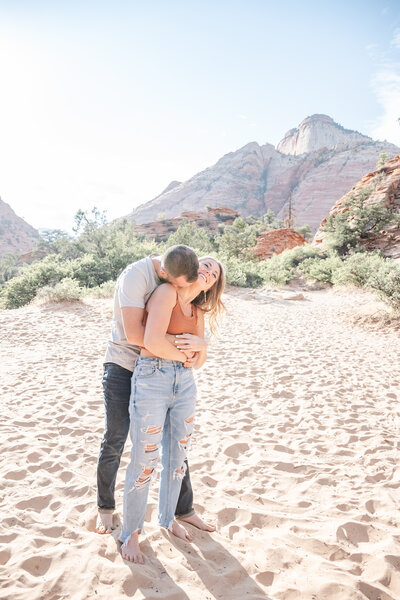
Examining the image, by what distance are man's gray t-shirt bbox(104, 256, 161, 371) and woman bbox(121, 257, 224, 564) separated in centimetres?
8

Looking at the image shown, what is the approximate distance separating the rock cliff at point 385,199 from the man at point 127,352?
2048 centimetres

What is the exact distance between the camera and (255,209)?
7975 centimetres

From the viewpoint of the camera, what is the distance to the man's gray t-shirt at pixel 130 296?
1.64 metres

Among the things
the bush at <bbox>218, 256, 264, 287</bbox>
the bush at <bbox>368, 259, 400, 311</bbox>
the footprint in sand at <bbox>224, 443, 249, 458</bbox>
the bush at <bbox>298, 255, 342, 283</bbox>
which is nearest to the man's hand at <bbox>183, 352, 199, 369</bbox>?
the footprint in sand at <bbox>224, 443, 249, 458</bbox>

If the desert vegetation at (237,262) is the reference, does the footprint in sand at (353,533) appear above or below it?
below

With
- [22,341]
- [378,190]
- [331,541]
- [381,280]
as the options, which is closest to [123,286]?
[331,541]

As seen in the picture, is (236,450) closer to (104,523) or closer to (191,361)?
(104,523)

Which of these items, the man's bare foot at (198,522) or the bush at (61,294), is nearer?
the man's bare foot at (198,522)

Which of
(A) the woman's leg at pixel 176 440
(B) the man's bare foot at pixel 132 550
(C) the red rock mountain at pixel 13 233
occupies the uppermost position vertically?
(C) the red rock mountain at pixel 13 233

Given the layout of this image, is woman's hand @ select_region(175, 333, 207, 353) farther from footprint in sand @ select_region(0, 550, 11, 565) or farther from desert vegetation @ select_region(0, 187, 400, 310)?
desert vegetation @ select_region(0, 187, 400, 310)

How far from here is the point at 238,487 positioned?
2.64 m

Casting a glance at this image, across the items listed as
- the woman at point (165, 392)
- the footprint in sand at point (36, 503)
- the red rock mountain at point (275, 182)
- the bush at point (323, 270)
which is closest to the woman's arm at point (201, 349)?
the woman at point (165, 392)

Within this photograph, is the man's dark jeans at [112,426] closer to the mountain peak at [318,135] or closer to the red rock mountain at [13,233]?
the red rock mountain at [13,233]

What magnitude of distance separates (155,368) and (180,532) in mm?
1142
